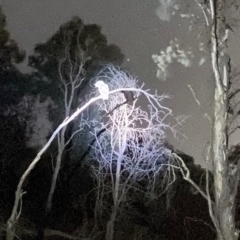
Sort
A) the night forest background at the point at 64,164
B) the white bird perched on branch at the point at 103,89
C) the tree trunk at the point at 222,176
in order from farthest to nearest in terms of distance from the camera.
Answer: the night forest background at the point at 64,164
the tree trunk at the point at 222,176
the white bird perched on branch at the point at 103,89

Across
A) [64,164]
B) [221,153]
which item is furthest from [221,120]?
[64,164]

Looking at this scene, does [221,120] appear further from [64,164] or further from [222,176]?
[64,164]

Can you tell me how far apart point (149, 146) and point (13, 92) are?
717 centimetres

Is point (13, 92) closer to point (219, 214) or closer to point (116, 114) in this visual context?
point (116, 114)

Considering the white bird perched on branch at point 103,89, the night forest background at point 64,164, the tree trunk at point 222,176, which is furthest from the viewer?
the night forest background at point 64,164

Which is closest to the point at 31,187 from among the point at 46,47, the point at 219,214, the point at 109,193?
the point at 109,193

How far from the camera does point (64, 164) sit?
69.7 feet

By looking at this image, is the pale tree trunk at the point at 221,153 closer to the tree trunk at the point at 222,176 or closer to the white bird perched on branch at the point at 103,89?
the tree trunk at the point at 222,176

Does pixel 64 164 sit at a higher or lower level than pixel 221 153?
higher

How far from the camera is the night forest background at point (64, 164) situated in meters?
19.3

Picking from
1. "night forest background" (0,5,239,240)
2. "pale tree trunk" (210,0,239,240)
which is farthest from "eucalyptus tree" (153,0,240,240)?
"night forest background" (0,5,239,240)

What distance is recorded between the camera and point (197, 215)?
19.5 m

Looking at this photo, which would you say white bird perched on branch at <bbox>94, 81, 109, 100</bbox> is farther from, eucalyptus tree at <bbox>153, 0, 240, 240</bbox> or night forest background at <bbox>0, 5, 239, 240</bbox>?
night forest background at <bbox>0, 5, 239, 240</bbox>

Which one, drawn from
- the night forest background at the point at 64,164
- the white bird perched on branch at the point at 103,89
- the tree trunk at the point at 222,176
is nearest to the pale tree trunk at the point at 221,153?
the tree trunk at the point at 222,176
